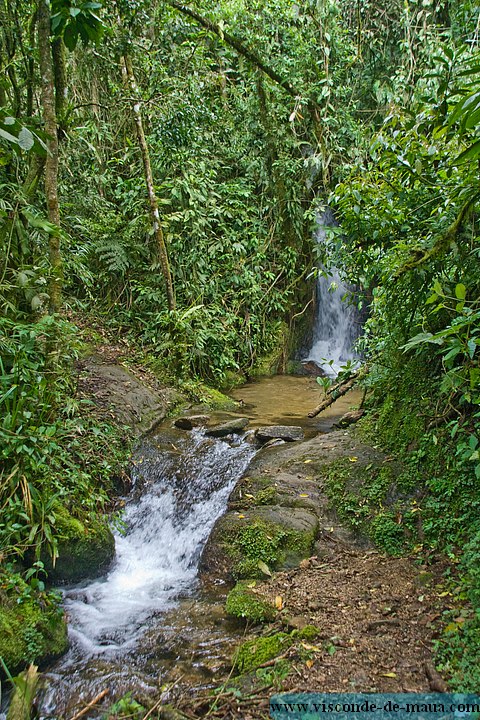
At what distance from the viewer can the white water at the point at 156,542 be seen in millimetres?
3902

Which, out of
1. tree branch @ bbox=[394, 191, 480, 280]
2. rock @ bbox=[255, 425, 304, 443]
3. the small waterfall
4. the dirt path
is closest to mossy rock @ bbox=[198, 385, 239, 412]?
rock @ bbox=[255, 425, 304, 443]

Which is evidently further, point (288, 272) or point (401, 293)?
point (288, 272)

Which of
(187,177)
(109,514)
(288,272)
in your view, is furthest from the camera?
(288,272)

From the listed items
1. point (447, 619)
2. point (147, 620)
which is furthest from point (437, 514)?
point (147, 620)

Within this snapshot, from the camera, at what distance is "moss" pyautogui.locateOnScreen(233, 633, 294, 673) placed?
3.08 m

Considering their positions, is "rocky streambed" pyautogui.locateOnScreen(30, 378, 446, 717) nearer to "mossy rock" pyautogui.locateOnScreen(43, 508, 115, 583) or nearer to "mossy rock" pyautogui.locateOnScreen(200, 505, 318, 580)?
"mossy rock" pyautogui.locateOnScreen(200, 505, 318, 580)

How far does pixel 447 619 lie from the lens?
3.03 metres

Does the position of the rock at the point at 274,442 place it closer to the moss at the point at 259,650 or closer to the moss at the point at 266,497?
the moss at the point at 266,497

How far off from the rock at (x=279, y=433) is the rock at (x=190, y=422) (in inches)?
32.9

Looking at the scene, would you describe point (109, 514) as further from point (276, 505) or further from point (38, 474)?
point (276, 505)

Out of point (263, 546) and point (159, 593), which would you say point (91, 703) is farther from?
point (263, 546)

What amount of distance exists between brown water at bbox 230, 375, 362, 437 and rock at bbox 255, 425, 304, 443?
28 centimetres

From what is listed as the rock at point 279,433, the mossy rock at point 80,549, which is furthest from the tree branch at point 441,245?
the mossy rock at point 80,549

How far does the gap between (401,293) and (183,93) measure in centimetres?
535
